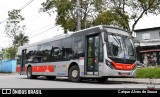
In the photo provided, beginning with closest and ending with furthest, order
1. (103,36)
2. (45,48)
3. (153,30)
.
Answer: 1. (103,36)
2. (45,48)
3. (153,30)

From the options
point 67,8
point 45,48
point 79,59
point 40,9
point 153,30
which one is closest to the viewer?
point 79,59

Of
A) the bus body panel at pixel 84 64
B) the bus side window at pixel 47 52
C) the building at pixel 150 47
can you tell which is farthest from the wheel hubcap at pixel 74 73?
the building at pixel 150 47

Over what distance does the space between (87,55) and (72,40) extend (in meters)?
1.96

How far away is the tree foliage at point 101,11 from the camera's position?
35438mm

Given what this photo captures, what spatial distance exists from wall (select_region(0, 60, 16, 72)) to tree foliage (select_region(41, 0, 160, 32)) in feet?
46.2

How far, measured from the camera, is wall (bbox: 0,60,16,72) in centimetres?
4828

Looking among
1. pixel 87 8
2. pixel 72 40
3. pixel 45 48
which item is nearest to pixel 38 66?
pixel 45 48

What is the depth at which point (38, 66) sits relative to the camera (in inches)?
952

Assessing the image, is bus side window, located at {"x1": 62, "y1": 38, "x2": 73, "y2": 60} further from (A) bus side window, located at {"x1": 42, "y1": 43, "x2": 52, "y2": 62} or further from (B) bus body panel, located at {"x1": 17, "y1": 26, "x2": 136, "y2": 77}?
(A) bus side window, located at {"x1": 42, "y1": 43, "x2": 52, "y2": 62}

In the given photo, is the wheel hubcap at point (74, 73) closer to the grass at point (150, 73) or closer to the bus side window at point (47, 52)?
the bus side window at point (47, 52)

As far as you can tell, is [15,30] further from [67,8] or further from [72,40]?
[72,40]

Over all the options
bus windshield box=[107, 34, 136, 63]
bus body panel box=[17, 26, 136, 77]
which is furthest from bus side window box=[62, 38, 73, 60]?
bus windshield box=[107, 34, 136, 63]

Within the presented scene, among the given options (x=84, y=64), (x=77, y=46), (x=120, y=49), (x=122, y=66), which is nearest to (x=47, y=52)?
(x=77, y=46)

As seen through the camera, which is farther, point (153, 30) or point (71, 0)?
point (153, 30)
